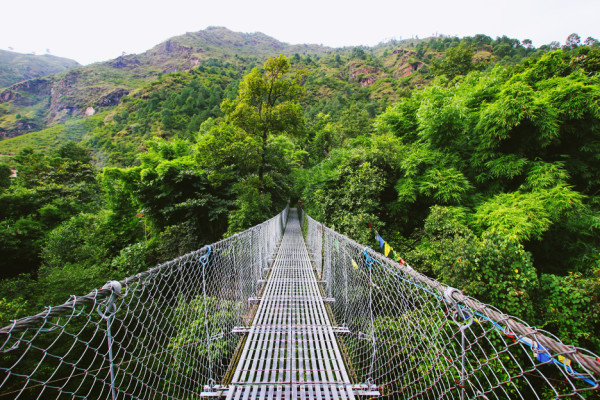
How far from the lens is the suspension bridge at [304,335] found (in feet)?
3.04

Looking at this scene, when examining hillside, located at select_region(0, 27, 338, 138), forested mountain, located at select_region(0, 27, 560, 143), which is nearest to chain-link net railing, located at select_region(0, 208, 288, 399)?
forested mountain, located at select_region(0, 27, 560, 143)

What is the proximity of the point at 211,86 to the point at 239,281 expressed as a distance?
50.0 m

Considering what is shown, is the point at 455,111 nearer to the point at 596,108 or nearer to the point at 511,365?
the point at 596,108

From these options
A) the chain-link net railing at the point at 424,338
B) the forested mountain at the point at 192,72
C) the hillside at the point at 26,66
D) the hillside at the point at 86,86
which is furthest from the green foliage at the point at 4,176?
the hillside at the point at 26,66

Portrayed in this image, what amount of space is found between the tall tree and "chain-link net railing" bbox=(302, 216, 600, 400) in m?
6.24

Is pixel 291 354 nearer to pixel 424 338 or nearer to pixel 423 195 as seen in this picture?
pixel 424 338

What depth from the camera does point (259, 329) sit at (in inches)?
92.9

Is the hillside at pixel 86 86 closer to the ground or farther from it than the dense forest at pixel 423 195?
farther from it

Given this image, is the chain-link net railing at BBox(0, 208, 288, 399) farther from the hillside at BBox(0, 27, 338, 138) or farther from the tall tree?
the hillside at BBox(0, 27, 338, 138)

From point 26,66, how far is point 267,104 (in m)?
158

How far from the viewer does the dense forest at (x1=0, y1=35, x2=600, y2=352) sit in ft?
11.5

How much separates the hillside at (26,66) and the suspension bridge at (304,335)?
124 meters

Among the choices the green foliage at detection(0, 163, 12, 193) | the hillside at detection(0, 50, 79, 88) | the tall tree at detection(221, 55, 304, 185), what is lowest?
the green foliage at detection(0, 163, 12, 193)

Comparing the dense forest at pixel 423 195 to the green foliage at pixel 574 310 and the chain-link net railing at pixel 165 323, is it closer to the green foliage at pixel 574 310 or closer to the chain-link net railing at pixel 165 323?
the green foliage at pixel 574 310
